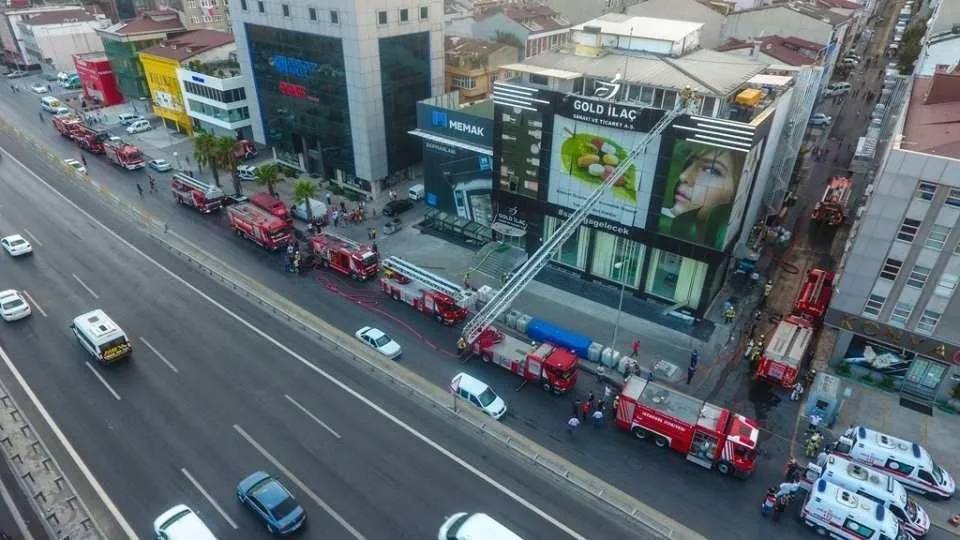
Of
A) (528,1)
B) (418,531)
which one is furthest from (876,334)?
(528,1)

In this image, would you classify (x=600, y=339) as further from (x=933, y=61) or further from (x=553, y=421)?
(x=933, y=61)

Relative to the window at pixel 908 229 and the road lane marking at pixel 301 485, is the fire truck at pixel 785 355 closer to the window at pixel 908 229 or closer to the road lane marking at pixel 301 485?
the window at pixel 908 229

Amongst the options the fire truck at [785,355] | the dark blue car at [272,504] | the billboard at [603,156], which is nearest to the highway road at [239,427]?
the dark blue car at [272,504]

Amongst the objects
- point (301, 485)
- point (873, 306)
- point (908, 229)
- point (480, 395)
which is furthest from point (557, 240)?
point (301, 485)

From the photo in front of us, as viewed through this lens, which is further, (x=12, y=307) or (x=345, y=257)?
(x=345, y=257)

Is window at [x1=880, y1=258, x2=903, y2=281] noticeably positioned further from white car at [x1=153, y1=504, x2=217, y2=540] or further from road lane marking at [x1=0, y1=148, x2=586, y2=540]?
white car at [x1=153, y1=504, x2=217, y2=540]

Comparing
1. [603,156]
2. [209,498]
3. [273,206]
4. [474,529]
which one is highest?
[603,156]

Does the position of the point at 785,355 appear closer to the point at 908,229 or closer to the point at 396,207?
the point at 908,229
